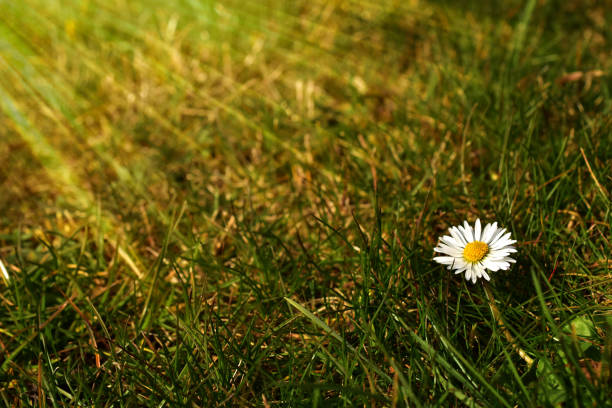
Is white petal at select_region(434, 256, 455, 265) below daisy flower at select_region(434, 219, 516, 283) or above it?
below

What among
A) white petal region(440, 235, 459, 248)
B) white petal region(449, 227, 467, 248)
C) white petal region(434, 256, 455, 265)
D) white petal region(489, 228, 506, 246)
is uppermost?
white petal region(489, 228, 506, 246)

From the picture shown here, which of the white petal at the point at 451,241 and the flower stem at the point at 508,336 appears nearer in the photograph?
the flower stem at the point at 508,336

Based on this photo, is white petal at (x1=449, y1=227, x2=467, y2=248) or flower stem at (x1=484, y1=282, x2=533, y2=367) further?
white petal at (x1=449, y1=227, x2=467, y2=248)

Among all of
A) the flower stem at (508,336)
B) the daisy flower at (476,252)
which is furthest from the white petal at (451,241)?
the flower stem at (508,336)

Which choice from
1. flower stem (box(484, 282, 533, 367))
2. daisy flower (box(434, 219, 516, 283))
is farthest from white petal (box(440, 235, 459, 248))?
flower stem (box(484, 282, 533, 367))

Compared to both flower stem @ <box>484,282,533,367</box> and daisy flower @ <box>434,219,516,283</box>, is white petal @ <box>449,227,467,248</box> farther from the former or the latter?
flower stem @ <box>484,282,533,367</box>

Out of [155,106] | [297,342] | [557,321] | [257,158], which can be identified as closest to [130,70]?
[155,106]

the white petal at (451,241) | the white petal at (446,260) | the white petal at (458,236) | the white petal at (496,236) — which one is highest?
the white petal at (496,236)

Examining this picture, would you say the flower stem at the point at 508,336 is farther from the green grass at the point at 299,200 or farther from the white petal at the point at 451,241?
the white petal at the point at 451,241
